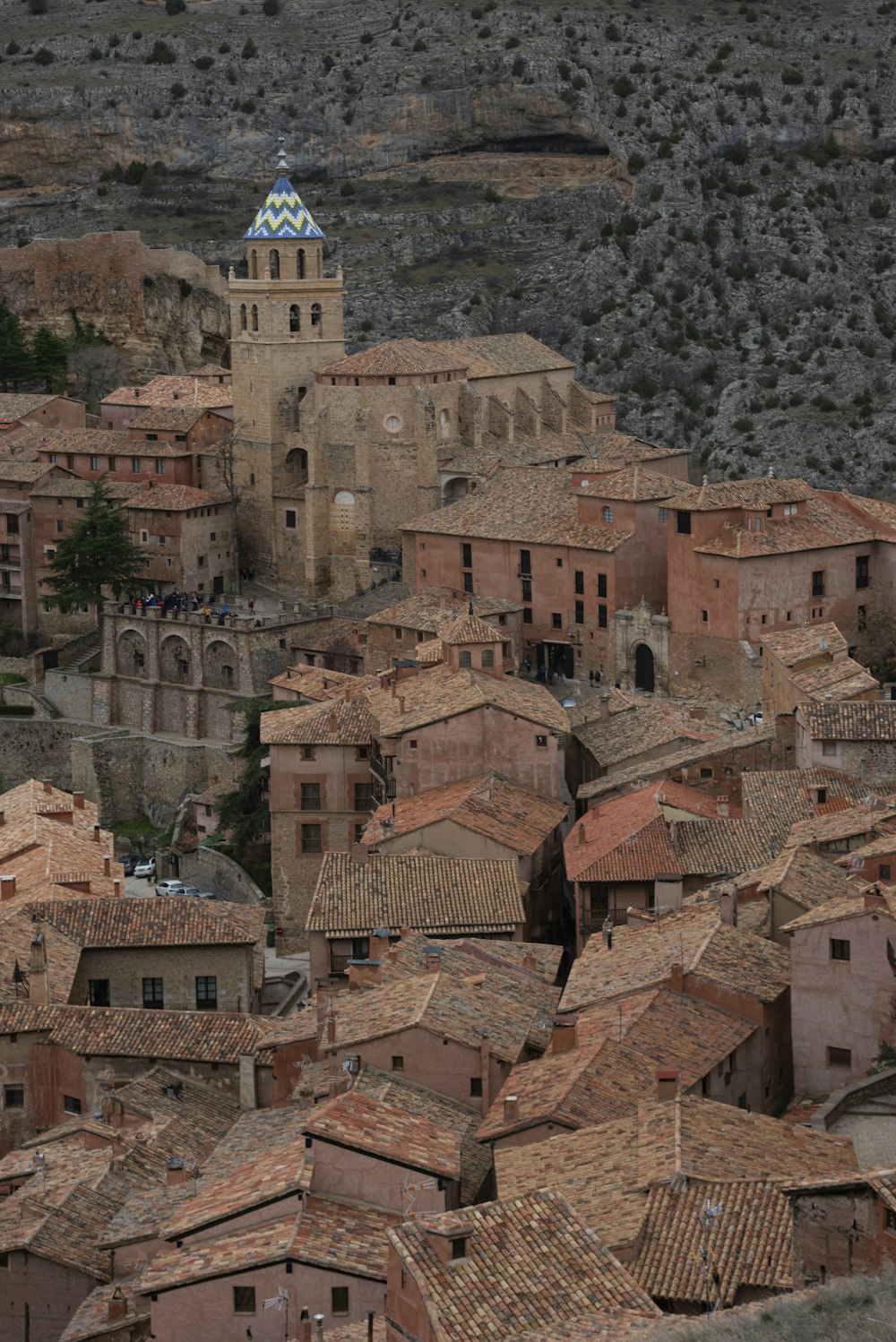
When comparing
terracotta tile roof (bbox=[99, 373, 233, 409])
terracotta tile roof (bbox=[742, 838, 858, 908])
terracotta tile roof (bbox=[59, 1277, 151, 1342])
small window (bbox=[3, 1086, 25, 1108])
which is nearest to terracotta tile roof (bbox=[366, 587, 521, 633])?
terracotta tile roof (bbox=[99, 373, 233, 409])

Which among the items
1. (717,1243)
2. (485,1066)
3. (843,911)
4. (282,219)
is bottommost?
(485,1066)

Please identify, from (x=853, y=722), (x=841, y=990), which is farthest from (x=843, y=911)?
(x=853, y=722)

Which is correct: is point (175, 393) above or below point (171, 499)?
above

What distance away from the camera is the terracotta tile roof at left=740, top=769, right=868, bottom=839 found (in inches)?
1597

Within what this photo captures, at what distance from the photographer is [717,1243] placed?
80.5ft

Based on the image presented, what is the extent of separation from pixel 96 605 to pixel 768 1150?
42108mm

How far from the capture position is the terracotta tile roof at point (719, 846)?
39.4m

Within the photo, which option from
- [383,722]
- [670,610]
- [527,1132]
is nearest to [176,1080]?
[527,1132]

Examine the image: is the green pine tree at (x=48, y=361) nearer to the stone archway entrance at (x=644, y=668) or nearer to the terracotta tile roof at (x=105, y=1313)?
the stone archway entrance at (x=644, y=668)

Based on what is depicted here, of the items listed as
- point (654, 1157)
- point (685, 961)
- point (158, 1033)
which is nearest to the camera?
point (654, 1157)

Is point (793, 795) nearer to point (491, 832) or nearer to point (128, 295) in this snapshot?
point (491, 832)

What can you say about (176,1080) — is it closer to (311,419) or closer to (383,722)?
(383,722)

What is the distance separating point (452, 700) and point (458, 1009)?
47.3 feet

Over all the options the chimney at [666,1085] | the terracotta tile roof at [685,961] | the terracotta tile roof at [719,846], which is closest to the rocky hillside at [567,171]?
the terracotta tile roof at [719,846]
